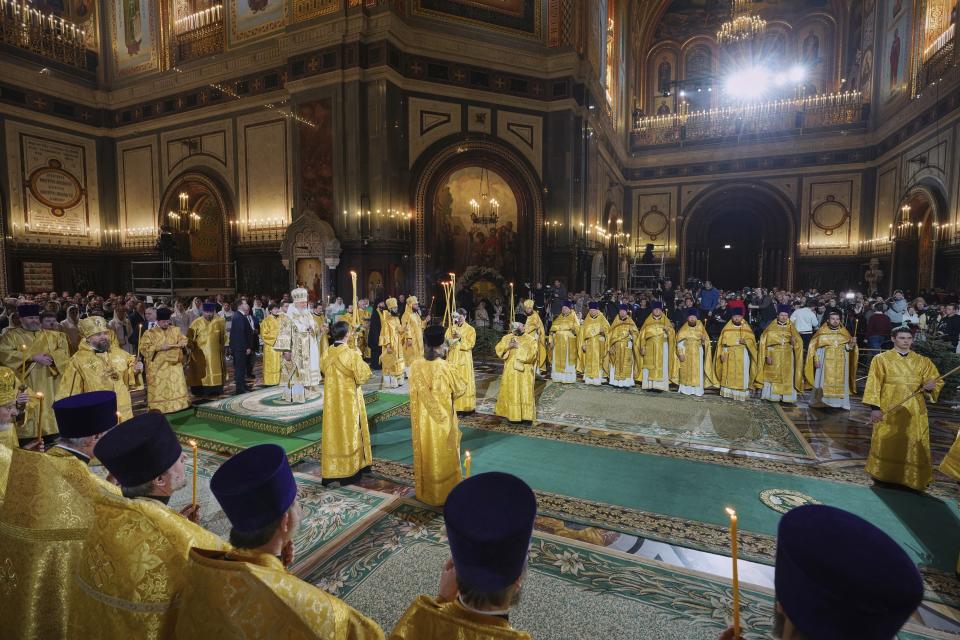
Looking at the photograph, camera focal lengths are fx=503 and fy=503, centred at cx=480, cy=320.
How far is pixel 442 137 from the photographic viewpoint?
16.4 m

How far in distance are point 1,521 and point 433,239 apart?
15.1m

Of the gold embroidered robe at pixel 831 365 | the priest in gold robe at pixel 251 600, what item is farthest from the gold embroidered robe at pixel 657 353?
the priest in gold robe at pixel 251 600

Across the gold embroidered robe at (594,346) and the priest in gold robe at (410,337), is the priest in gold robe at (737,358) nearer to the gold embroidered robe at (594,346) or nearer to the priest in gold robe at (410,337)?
the gold embroidered robe at (594,346)

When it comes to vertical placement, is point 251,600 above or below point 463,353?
above

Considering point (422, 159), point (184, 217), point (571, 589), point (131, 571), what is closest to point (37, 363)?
point (131, 571)

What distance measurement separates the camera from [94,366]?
20.2 feet

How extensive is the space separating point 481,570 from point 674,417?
735 cm

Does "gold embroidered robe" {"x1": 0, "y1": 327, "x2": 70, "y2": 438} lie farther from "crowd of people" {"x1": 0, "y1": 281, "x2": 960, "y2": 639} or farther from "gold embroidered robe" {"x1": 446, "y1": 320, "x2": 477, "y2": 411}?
"gold embroidered robe" {"x1": 446, "y1": 320, "x2": 477, "y2": 411}

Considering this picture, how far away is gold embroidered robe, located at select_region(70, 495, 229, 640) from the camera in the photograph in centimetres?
168

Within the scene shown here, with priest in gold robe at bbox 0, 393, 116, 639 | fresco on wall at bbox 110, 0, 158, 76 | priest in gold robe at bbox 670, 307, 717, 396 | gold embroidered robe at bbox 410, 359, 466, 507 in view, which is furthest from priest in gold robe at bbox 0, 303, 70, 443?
fresco on wall at bbox 110, 0, 158, 76

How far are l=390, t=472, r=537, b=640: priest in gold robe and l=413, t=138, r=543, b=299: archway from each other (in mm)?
14798

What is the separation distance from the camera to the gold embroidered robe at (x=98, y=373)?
20.0 feet

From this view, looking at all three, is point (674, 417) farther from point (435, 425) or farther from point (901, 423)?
point (435, 425)

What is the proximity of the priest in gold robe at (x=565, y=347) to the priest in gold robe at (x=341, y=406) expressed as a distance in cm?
602
